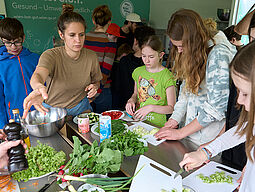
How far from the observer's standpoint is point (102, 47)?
2.84m

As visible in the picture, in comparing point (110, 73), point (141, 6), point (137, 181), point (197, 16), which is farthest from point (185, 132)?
point (141, 6)

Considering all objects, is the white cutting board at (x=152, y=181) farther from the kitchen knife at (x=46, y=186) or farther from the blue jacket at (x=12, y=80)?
the blue jacket at (x=12, y=80)

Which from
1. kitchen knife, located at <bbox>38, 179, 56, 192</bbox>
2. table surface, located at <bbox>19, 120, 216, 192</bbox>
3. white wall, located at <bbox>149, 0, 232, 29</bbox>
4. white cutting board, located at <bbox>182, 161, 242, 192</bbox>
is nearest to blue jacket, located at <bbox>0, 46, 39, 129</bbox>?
table surface, located at <bbox>19, 120, 216, 192</bbox>

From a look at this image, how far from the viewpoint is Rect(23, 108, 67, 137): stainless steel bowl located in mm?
1420

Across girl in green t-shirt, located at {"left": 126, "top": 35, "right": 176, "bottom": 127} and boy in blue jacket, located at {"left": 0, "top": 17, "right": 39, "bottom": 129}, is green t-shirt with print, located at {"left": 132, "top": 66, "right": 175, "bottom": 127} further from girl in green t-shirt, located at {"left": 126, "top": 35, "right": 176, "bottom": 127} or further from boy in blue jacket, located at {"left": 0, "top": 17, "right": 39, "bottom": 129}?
boy in blue jacket, located at {"left": 0, "top": 17, "right": 39, "bottom": 129}

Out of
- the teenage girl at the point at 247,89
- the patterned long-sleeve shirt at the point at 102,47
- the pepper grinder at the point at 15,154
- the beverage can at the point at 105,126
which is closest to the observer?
the teenage girl at the point at 247,89

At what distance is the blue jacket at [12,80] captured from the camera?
1.97 m

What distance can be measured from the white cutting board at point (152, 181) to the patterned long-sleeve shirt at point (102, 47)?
2.09m

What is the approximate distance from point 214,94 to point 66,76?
4.10 ft

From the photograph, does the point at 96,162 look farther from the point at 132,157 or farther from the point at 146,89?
the point at 146,89

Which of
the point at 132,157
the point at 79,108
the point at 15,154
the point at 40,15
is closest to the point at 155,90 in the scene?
the point at 79,108

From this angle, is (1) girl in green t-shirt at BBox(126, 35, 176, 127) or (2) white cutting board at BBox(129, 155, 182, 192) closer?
(2) white cutting board at BBox(129, 155, 182, 192)

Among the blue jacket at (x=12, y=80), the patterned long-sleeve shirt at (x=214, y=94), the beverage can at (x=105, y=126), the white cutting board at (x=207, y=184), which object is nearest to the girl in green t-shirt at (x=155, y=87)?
the patterned long-sleeve shirt at (x=214, y=94)

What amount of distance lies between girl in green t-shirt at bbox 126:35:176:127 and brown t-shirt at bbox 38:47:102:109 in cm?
49
